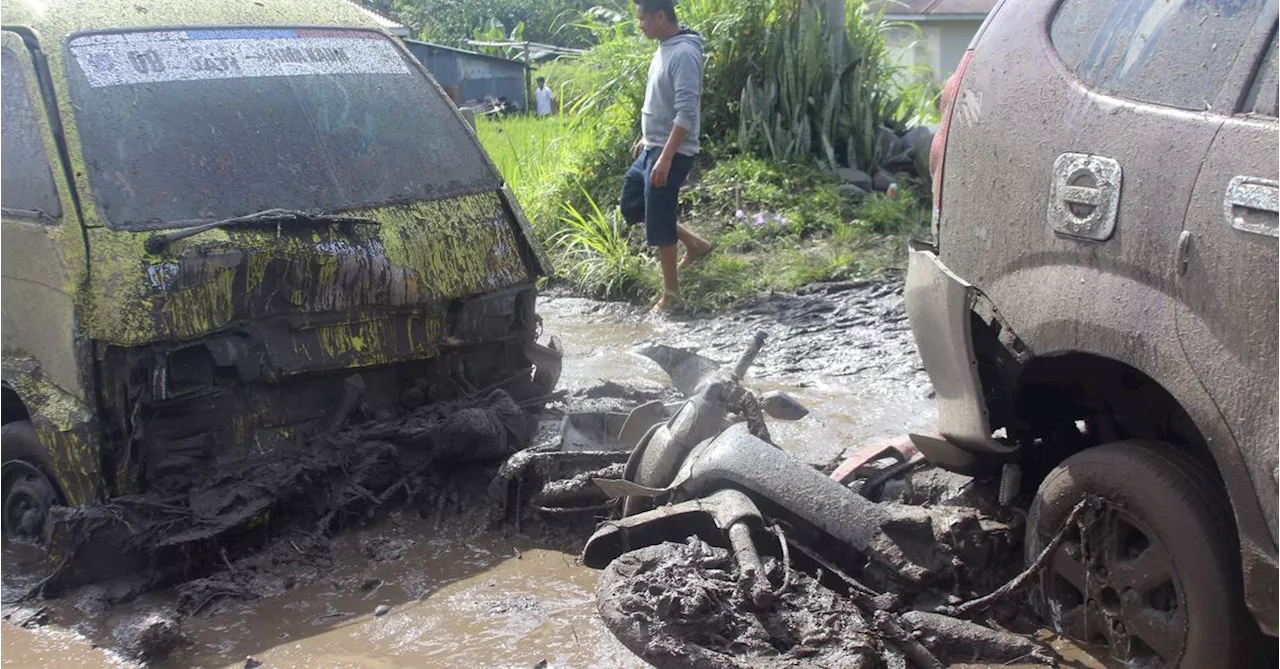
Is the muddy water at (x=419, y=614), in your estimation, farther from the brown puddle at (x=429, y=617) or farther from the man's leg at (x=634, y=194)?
the man's leg at (x=634, y=194)

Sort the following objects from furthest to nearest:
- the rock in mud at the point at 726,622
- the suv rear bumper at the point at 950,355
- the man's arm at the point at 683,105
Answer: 1. the man's arm at the point at 683,105
2. the suv rear bumper at the point at 950,355
3. the rock in mud at the point at 726,622

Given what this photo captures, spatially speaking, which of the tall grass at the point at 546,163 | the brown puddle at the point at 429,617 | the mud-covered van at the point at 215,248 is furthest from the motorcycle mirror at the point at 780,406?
the tall grass at the point at 546,163

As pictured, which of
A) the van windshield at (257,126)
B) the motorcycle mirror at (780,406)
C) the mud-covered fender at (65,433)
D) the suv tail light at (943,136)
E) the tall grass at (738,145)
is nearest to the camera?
the suv tail light at (943,136)

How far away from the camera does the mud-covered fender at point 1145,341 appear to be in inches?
111

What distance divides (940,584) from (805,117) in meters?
6.70

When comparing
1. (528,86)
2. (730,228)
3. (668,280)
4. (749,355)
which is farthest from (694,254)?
(528,86)

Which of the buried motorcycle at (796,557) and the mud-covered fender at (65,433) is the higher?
the mud-covered fender at (65,433)

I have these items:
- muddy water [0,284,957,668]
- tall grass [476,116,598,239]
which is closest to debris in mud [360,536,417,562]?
muddy water [0,284,957,668]

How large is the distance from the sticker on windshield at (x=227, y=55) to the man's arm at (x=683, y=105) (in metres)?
2.46

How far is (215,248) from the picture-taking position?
4.33 m

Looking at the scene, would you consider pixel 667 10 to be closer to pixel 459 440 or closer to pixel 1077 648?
pixel 459 440

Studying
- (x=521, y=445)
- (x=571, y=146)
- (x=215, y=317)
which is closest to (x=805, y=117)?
(x=571, y=146)

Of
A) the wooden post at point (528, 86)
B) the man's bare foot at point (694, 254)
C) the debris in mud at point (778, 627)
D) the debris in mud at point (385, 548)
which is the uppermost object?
the wooden post at point (528, 86)

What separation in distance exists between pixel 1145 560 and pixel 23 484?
3769 millimetres
